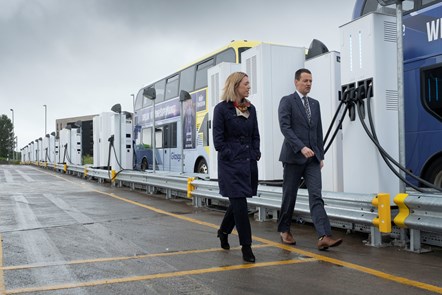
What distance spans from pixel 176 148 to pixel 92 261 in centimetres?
1099

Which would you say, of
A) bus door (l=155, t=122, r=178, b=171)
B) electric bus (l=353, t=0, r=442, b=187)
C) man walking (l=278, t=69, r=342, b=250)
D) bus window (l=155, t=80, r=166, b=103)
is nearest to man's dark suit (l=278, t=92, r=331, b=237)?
man walking (l=278, t=69, r=342, b=250)

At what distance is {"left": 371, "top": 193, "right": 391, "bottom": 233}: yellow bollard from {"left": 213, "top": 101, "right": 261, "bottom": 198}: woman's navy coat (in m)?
1.47

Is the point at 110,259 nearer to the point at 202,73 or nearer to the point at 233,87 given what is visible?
the point at 233,87

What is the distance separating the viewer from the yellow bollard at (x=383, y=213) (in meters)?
5.05

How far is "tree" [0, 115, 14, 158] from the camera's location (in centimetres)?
9728

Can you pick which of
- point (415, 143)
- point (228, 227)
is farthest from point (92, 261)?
point (415, 143)

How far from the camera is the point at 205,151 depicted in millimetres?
13086

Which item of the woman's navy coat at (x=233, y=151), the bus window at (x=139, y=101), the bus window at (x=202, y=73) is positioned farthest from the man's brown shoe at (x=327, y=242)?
the bus window at (x=139, y=101)

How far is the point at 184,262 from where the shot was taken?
15.4 ft

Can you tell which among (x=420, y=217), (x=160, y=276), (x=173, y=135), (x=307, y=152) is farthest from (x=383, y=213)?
(x=173, y=135)

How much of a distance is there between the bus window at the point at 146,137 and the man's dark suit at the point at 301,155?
13.3 m

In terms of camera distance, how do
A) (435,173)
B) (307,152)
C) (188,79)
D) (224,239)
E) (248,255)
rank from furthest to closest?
(188,79) → (435,173) → (224,239) → (307,152) → (248,255)

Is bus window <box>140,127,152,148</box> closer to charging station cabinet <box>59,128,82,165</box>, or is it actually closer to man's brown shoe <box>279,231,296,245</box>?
charging station cabinet <box>59,128,82,165</box>

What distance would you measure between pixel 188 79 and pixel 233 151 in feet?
34.1
